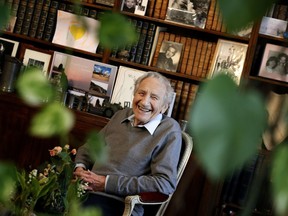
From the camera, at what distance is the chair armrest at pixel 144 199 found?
2.46 metres

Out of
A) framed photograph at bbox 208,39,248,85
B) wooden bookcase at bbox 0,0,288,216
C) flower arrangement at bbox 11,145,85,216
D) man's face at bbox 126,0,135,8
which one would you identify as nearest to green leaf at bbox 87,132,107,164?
flower arrangement at bbox 11,145,85,216

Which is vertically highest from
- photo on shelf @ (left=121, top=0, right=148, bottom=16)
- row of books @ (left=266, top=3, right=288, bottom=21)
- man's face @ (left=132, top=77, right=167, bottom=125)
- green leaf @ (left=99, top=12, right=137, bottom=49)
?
row of books @ (left=266, top=3, right=288, bottom=21)

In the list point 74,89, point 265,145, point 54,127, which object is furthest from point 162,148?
point 54,127

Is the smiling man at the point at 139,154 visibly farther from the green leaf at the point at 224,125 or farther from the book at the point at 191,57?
the green leaf at the point at 224,125

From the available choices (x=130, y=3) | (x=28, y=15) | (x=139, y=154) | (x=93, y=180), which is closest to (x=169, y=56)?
(x=130, y=3)

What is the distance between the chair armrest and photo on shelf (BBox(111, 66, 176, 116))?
4.70 ft

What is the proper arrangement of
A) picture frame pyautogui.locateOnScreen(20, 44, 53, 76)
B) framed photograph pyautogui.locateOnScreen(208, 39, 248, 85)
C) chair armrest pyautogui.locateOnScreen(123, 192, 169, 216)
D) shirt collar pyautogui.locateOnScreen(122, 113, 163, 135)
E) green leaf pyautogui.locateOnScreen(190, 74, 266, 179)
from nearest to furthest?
1. green leaf pyautogui.locateOnScreen(190, 74, 266, 179)
2. chair armrest pyautogui.locateOnScreen(123, 192, 169, 216)
3. shirt collar pyautogui.locateOnScreen(122, 113, 163, 135)
4. framed photograph pyautogui.locateOnScreen(208, 39, 248, 85)
5. picture frame pyautogui.locateOnScreen(20, 44, 53, 76)

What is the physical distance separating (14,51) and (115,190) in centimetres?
194

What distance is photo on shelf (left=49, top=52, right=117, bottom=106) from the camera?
12.9 ft

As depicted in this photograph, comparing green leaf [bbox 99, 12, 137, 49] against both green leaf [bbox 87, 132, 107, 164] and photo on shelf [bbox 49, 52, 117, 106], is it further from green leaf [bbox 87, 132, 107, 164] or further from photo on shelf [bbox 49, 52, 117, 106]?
photo on shelf [bbox 49, 52, 117, 106]

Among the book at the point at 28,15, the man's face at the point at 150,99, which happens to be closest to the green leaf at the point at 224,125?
the man's face at the point at 150,99

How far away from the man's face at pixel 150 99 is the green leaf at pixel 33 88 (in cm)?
250

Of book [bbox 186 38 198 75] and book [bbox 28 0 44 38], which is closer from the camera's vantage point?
book [bbox 186 38 198 75]

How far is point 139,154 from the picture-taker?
2.66 metres
